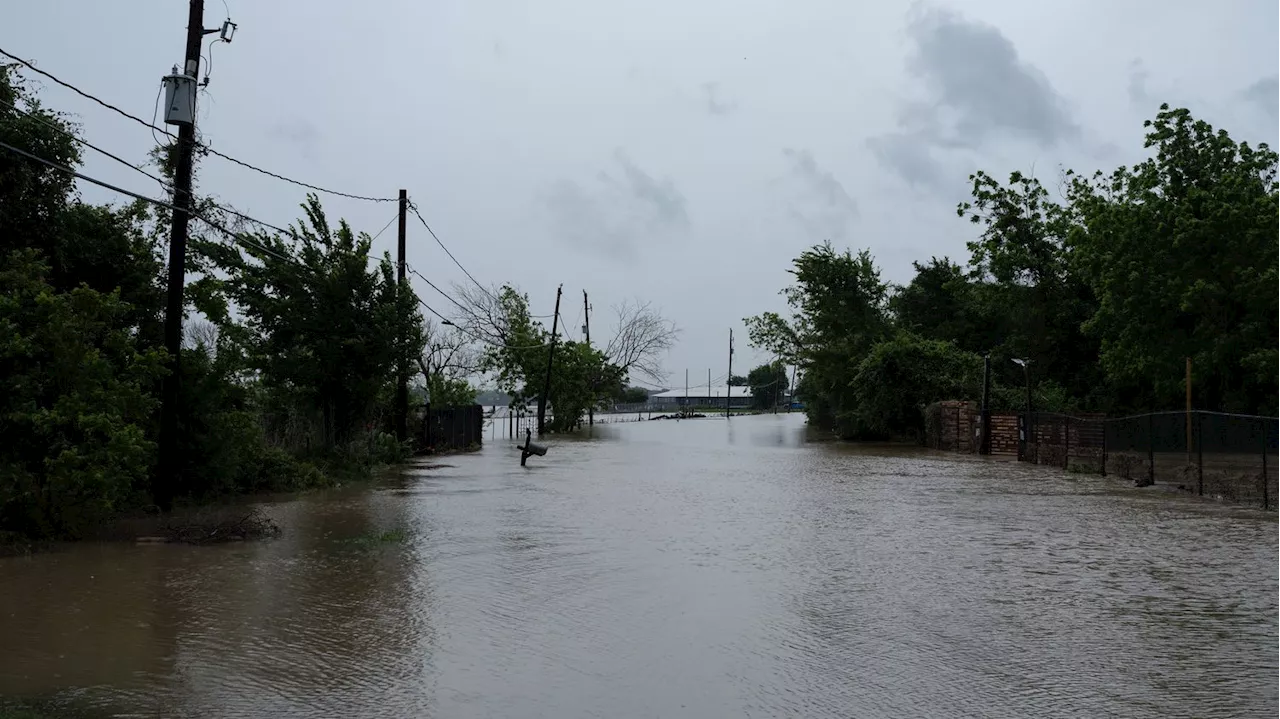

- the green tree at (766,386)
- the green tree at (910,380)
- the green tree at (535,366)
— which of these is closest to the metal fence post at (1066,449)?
the green tree at (910,380)

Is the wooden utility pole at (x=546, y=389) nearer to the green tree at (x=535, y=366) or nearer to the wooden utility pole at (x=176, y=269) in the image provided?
the green tree at (x=535, y=366)

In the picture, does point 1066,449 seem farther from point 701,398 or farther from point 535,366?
point 701,398

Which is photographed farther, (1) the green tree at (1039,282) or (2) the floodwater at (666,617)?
(1) the green tree at (1039,282)

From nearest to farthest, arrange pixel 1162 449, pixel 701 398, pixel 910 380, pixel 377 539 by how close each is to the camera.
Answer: pixel 377 539 < pixel 1162 449 < pixel 910 380 < pixel 701 398

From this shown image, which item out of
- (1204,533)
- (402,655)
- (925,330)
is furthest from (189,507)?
(925,330)

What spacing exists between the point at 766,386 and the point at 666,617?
15428 cm

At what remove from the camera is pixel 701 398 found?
16188cm

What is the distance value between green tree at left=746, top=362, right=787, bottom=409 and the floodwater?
13586 cm

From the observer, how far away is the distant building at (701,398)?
159000 millimetres

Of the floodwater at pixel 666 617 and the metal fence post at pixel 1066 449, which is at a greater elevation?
the metal fence post at pixel 1066 449

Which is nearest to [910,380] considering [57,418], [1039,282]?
[1039,282]

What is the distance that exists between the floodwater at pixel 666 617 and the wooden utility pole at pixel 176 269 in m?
1.93

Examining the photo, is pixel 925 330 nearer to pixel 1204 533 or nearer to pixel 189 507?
pixel 1204 533

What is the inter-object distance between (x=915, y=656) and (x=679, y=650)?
178 cm
